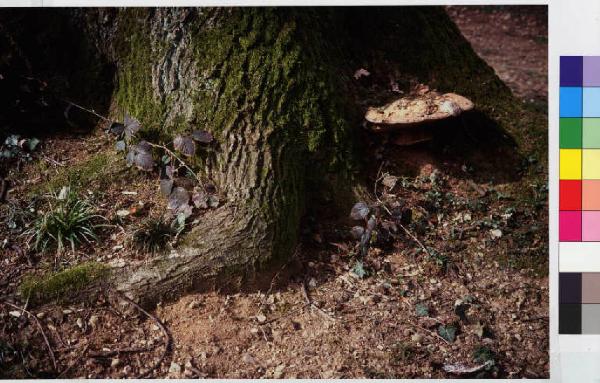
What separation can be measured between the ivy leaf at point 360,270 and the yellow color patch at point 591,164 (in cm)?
165

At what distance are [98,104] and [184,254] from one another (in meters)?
1.54

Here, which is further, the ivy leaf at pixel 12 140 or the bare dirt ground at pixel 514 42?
the bare dirt ground at pixel 514 42

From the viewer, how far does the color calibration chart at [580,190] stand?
3496mm

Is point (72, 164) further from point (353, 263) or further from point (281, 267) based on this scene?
point (353, 263)

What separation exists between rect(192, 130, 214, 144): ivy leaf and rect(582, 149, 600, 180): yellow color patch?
253 centimetres

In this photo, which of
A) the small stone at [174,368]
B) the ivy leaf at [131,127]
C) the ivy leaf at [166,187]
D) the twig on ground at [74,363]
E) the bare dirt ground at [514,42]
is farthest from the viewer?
the bare dirt ground at [514,42]

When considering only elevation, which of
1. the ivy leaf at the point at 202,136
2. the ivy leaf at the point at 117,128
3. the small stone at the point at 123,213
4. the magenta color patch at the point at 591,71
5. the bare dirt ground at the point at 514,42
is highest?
the bare dirt ground at the point at 514,42

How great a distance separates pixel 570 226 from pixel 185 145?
8.77 ft

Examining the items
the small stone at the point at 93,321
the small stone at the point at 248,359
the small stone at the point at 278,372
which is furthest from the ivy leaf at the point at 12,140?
the small stone at the point at 278,372

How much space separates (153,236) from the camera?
323cm

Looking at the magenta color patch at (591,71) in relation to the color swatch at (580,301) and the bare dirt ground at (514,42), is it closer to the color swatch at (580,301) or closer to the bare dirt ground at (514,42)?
the color swatch at (580,301)

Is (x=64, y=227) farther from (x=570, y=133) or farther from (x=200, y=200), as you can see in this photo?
(x=570, y=133)

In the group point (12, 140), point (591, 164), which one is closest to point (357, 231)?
point (591, 164)

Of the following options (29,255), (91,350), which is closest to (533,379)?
(91,350)
